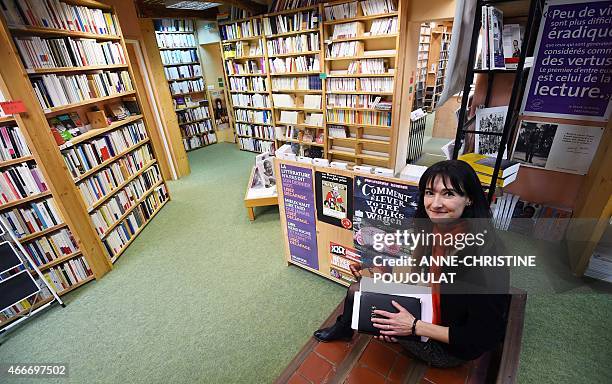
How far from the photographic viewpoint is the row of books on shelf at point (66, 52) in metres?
2.22

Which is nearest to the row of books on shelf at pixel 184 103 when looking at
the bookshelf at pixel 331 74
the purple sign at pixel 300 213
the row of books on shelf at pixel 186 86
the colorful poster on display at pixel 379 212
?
the row of books on shelf at pixel 186 86

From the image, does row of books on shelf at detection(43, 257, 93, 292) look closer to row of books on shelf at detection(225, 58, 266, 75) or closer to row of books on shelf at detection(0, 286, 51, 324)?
row of books on shelf at detection(0, 286, 51, 324)

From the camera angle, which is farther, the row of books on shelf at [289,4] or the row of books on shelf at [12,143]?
the row of books on shelf at [289,4]

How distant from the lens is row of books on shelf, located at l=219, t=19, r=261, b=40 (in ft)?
16.4

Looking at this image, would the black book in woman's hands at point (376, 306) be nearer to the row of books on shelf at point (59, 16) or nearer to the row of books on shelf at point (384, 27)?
the row of books on shelf at point (59, 16)

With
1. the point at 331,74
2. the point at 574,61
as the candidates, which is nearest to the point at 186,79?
the point at 331,74

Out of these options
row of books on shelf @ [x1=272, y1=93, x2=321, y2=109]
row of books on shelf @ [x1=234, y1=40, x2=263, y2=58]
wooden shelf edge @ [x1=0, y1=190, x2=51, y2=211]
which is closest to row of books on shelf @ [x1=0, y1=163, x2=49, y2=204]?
wooden shelf edge @ [x1=0, y1=190, x2=51, y2=211]

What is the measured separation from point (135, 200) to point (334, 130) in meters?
3.15

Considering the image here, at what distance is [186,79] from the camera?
6305 mm

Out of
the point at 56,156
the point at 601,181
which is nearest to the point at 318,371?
the point at 601,181

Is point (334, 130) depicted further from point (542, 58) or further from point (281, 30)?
point (542, 58)

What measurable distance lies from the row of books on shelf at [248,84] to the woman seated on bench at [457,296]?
491 centimetres

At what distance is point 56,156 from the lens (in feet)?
7.69

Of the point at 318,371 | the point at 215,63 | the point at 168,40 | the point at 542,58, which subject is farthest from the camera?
the point at 215,63
